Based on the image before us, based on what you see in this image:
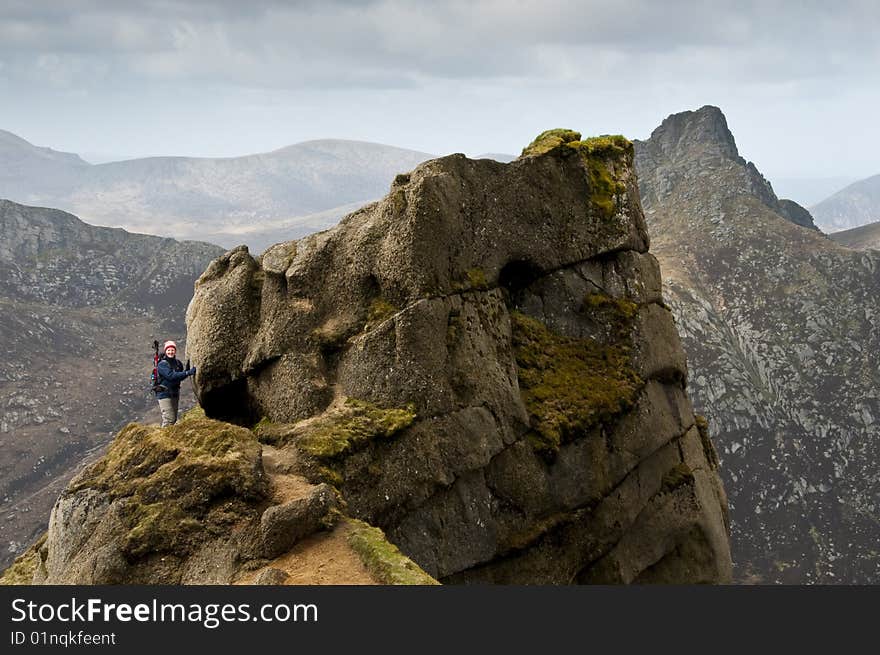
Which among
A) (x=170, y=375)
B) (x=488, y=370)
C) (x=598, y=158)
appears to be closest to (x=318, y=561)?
(x=488, y=370)

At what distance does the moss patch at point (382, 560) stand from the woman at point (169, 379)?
12024 millimetres

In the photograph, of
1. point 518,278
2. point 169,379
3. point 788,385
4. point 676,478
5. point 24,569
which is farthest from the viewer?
point 788,385

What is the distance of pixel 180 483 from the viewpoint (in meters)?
17.7

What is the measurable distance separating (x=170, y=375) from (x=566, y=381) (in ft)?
52.0

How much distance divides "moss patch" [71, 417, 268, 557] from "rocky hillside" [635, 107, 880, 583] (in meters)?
132

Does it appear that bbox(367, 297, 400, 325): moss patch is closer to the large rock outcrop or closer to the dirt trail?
the large rock outcrop

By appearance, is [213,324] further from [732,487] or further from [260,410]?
[732,487]

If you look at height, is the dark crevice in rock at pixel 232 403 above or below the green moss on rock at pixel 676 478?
above

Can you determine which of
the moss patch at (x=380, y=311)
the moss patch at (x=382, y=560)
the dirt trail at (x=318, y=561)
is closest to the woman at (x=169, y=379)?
the moss patch at (x=380, y=311)

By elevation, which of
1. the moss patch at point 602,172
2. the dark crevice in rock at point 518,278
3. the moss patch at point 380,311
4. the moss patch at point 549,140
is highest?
the moss patch at point 549,140

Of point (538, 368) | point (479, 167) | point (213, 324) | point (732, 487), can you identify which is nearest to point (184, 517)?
point (213, 324)

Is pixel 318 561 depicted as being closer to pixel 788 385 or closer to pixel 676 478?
pixel 676 478

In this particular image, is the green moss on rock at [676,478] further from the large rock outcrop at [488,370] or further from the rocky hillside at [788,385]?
the rocky hillside at [788,385]

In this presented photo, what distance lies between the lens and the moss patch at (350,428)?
69.5 feet
